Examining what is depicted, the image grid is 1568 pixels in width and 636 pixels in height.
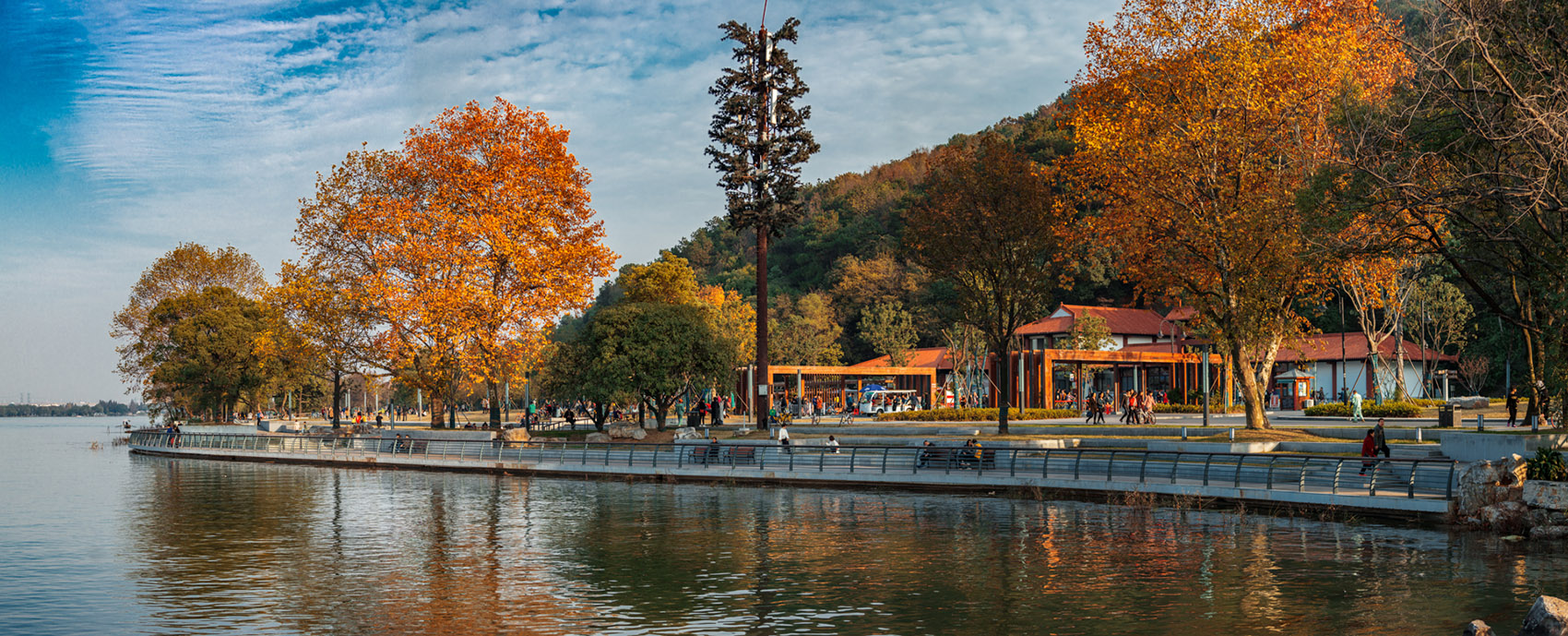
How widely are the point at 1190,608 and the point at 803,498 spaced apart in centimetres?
1621

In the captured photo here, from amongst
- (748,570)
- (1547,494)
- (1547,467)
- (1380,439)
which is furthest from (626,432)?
(1547,494)

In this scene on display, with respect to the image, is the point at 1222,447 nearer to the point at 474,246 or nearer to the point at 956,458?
the point at 956,458

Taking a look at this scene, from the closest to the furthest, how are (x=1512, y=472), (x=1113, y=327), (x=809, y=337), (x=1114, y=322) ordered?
1. (x=1512, y=472)
2. (x=1113, y=327)
3. (x=1114, y=322)
4. (x=809, y=337)

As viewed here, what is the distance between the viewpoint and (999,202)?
137 feet

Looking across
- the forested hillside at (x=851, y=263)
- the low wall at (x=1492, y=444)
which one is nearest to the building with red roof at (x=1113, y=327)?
the forested hillside at (x=851, y=263)

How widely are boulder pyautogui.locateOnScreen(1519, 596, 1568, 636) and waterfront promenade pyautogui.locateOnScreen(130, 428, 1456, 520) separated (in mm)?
11003

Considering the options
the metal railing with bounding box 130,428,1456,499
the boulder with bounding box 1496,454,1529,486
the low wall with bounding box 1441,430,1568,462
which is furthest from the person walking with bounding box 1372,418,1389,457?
the boulder with bounding box 1496,454,1529,486

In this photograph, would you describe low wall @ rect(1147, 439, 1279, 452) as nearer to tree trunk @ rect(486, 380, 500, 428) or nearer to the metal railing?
the metal railing

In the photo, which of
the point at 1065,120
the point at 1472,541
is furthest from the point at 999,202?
the point at 1472,541

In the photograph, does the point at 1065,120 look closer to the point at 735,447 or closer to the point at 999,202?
the point at 999,202

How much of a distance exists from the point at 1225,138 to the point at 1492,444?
1367cm

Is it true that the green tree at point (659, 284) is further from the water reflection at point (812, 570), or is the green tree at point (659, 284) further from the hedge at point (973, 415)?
the water reflection at point (812, 570)

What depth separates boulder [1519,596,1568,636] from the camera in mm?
12250

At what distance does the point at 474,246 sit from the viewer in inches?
1864
